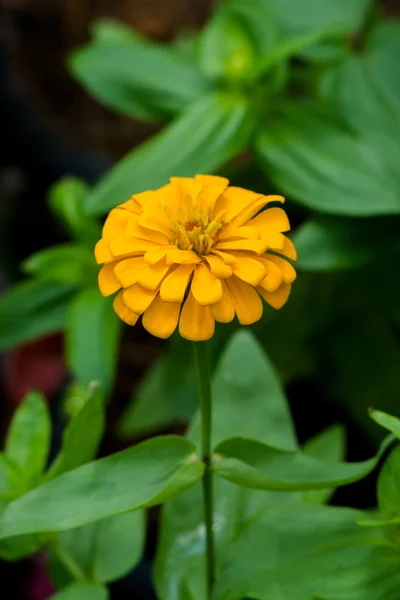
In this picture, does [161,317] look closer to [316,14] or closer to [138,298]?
[138,298]

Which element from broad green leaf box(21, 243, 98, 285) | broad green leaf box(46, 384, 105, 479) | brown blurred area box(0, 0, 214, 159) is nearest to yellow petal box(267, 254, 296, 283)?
broad green leaf box(46, 384, 105, 479)

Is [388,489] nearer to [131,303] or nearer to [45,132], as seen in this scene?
[131,303]

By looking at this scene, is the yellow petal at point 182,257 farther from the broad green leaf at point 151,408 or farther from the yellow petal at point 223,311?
the broad green leaf at point 151,408

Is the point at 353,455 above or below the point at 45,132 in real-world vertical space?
below

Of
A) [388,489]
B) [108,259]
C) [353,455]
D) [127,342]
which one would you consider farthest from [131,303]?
[127,342]

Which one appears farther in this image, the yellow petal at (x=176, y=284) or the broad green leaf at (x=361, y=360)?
the broad green leaf at (x=361, y=360)

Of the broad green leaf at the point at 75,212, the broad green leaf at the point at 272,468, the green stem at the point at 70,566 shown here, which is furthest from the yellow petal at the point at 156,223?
the broad green leaf at the point at 75,212
